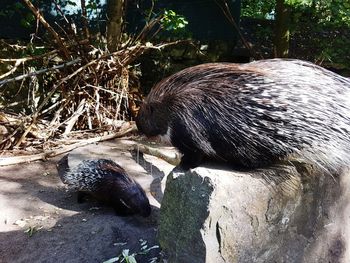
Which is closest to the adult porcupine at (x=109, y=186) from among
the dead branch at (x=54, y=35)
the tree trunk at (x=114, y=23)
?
the dead branch at (x=54, y=35)

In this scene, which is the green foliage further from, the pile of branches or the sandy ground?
the sandy ground

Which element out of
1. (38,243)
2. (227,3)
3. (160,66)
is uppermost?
(227,3)

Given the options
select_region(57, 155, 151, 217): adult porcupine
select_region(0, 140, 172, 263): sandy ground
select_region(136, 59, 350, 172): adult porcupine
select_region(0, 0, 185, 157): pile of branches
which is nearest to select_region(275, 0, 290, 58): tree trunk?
select_region(0, 0, 185, 157): pile of branches

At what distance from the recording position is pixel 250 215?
2271 mm

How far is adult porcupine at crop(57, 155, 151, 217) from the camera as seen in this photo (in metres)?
3.67

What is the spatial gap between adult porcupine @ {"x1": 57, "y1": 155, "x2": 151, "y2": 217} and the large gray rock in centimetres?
132

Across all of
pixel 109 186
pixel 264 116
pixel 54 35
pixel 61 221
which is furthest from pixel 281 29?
pixel 264 116

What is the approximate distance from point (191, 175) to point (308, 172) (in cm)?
76

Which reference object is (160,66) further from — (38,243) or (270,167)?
(270,167)

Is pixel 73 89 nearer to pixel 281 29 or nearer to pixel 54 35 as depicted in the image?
pixel 54 35

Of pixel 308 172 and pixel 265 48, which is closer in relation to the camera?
pixel 308 172

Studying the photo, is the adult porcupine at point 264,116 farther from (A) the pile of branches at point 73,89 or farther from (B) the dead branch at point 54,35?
(B) the dead branch at point 54,35

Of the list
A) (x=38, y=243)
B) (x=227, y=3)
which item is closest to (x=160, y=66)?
(x=227, y=3)

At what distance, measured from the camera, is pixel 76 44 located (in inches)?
231
